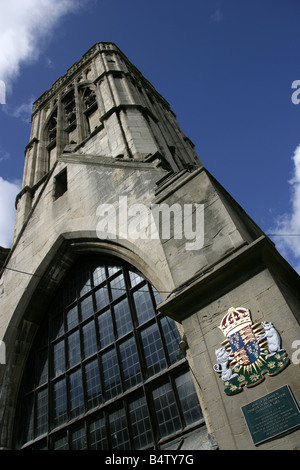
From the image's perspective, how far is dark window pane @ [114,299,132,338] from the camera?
27.1 ft

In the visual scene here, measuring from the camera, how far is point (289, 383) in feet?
14.3

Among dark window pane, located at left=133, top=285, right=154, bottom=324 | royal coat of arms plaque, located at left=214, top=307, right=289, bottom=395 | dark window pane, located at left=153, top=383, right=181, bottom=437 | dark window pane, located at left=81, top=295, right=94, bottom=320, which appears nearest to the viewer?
royal coat of arms plaque, located at left=214, top=307, right=289, bottom=395

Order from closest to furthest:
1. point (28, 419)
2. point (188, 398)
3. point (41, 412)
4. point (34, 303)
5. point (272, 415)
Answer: point (272, 415) < point (188, 398) < point (41, 412) < point (28, 419) < point (34, 303)

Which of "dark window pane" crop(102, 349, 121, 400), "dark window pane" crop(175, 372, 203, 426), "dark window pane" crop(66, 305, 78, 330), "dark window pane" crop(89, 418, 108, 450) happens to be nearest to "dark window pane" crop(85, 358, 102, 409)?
"dark window pane" crop(102, 349, 121, 400)

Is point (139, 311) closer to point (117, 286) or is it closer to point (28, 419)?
point (117, 286)

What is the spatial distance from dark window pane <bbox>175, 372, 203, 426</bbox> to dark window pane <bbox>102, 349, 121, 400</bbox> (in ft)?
5.13

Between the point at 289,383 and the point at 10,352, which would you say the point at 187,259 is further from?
the point at 10,352

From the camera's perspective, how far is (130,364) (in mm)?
7707

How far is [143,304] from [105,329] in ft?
4.09

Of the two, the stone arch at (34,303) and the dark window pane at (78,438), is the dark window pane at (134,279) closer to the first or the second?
the stone arch at (34,303)

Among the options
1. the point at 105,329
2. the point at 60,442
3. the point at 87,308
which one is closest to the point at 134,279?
the point at 105,329

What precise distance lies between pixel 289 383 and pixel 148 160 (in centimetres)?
694

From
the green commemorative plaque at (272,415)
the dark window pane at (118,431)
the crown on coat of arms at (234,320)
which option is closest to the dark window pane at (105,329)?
the dark window pane at (118,431)

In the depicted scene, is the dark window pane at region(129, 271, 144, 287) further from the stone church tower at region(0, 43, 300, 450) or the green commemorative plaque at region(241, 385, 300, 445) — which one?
the green commemorative plaque at region(241, 385, 300, 445)
